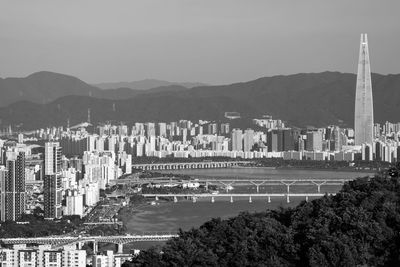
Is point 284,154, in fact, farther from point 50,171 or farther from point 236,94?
point 236,94

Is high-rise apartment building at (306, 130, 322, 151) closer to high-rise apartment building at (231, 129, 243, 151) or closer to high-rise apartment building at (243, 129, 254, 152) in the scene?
high-rise apartment building at (243, 129, 254, 152)

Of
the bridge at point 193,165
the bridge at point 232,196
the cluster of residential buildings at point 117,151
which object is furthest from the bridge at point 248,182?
the bridge at point 193,165

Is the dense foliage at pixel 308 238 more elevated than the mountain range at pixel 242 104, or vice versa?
the mountain range at pixel 242 104

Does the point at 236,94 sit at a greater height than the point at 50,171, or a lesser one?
greater

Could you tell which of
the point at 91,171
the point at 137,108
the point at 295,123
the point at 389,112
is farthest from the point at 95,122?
the point at 91,171

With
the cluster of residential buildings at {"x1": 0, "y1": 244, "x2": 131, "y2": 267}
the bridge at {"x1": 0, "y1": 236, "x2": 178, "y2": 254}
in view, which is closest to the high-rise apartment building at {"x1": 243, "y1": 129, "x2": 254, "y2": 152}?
the bridge at {"x1": 0, "y1": 236, "x2": 178, "y2": 254}

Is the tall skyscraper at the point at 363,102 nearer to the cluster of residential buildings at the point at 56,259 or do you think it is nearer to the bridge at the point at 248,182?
the bridge at the point at 248,182

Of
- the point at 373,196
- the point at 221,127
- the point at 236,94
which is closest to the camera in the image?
the point at 373,196
